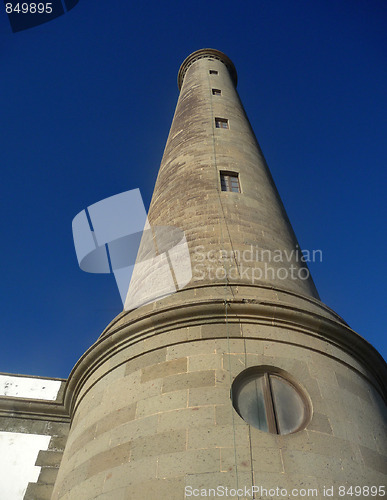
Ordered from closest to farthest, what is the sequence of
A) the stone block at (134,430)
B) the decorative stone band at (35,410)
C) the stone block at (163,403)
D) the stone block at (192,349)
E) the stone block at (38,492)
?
the stone block at (134,430) < the stone block at (163,403) < the stone block at (192,349) < the stone block at (38,492) < the decorative stone band at (35,410)

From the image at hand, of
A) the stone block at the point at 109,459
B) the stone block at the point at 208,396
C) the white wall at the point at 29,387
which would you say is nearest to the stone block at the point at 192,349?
the stone block at the point at 208,396

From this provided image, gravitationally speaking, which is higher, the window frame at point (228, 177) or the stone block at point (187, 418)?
the window frame at point (228, 177)

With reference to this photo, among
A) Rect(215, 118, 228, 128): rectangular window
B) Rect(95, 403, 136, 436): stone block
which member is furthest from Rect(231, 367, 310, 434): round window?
Rect(215, 118, 228, 128): rectangular window

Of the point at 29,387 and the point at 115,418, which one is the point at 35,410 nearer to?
the point at 29,387

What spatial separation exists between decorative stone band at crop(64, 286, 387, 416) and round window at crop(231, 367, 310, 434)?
0.61m

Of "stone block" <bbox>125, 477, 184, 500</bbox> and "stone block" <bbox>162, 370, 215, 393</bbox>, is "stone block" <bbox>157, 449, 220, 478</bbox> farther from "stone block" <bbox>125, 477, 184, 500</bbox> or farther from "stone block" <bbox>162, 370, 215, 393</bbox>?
"stone block" <bbox>162, 370, 215, 393</bbox>

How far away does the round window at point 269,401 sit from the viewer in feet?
18.6

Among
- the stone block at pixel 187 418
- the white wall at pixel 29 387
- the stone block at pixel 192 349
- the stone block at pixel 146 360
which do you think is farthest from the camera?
the white wall at pixel 29 387

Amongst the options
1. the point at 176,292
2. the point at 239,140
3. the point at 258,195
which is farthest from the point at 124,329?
the point at 239,140

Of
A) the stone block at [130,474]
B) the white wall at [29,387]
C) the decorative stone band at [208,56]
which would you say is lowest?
the stone block at [130,474]

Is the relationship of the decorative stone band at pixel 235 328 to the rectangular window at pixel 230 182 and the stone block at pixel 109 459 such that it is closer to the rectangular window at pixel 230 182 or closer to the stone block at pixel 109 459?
the stone block at pixel 109 459

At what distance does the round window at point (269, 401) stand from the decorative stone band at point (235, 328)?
24.1 inches

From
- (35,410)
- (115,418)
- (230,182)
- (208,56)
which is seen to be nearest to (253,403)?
(115,418)

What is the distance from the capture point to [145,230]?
1116 centimetres
